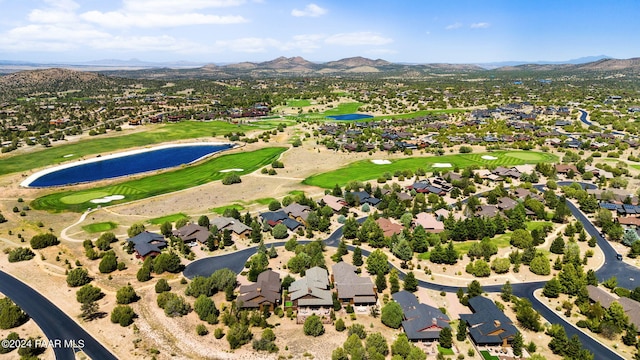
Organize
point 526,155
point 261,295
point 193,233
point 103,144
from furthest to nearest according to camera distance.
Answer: point 103,144 < point 526,155 < point 193,233 < point 261,295

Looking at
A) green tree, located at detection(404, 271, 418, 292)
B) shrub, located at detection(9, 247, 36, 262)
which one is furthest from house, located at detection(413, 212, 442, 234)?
shrub, located at detection(9, 247, 36, 262)

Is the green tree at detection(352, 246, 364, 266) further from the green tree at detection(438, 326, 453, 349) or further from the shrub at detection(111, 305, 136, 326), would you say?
the shrub at detection(111, 305, 136, 326)

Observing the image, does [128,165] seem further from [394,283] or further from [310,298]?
[394,283]

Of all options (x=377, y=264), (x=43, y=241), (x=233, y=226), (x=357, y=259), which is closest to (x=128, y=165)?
(x=43, y=241)

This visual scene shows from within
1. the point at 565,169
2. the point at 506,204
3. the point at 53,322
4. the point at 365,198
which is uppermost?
the point at 565,169

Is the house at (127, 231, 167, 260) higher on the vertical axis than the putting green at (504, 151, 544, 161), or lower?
lower

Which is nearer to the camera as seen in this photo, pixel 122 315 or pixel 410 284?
pixel 122 315

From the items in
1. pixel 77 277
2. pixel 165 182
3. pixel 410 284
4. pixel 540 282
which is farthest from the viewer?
pixel 165 182
